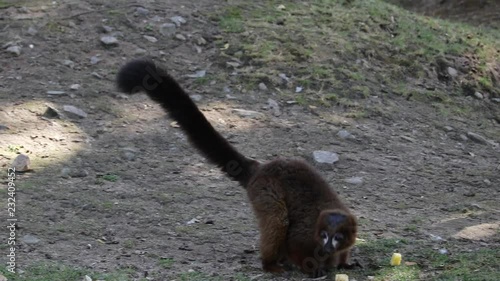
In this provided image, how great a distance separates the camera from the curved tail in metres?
5.68

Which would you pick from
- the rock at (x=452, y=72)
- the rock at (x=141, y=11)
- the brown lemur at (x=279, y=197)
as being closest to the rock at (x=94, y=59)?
the rock at (x=141, y=11)

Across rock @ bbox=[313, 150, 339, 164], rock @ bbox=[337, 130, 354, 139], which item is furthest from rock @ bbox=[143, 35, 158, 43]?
rock @ bbox=[313, 150, 339, 164]

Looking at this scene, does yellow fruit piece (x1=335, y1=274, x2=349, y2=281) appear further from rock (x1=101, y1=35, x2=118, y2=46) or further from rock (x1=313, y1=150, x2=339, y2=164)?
rock (x1=101, y1=35, x2=118, y2=46)

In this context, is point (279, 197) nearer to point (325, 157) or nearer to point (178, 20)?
point (325, 157)

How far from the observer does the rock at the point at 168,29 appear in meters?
9.72

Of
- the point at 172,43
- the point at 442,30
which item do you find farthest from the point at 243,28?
the point at 442,30

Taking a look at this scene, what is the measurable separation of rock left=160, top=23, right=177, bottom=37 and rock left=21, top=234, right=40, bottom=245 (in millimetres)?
4541

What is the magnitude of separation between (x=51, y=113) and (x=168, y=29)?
2.48 m

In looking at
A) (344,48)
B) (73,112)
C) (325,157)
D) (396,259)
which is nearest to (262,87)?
(344,48)

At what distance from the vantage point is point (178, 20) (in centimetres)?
991

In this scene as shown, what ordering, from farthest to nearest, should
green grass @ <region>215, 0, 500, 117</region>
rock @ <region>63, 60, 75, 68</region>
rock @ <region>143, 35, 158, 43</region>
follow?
rock @ <region>143, 35, 158, 43</region>
green grass @ <region>215, 0, 500, 117</region>
rock @ <region>63, 60, 75, 68</region>

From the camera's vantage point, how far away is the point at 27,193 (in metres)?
6.32

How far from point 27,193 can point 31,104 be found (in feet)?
5.61

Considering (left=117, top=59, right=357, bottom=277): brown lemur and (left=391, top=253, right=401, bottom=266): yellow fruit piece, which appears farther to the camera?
(left=391, top=253, right=401, bottom=266): yellow fruit piece
